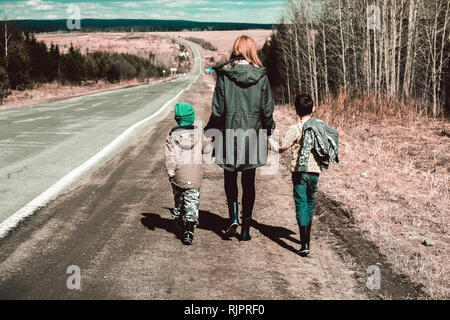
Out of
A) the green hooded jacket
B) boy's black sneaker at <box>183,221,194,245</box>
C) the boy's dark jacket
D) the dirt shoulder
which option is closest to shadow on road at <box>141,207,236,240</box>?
the dirt shoulder

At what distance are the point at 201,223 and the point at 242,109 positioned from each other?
1.54 metres

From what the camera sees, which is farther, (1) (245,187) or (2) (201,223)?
(2) (201,223)

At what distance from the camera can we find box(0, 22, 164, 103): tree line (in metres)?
34.5

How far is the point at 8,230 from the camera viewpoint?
462 cm

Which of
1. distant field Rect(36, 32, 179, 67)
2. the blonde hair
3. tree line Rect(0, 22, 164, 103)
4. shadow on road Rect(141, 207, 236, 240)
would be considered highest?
distant field Rect(36, 32, 179, 67)

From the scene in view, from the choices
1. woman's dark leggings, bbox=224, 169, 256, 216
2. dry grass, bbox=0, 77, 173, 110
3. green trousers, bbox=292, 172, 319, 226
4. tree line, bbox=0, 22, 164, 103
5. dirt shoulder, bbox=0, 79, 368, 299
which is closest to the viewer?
dirt shoulder, bbox=0, 79, 368, 299

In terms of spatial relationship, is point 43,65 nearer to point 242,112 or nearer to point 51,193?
point 51,193

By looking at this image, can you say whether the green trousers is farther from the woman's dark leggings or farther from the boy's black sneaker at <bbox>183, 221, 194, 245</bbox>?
the boy's black sneaker at <bbox>183, 221, 194, 245</bbox>

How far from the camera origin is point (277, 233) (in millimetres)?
4883

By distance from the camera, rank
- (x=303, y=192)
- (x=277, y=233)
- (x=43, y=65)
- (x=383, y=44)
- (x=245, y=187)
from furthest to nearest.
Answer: (x=43, y=65), (x=383, y=44), (x=277, y=233), (x=245, y=187), (x=303, y=192)

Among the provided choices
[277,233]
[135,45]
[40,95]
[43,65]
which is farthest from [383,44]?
[135,45]

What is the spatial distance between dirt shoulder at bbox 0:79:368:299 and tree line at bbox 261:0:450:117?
39.6 feet

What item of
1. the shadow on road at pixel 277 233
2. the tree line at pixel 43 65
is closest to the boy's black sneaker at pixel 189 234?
the shadow on road at pixel 277 233
